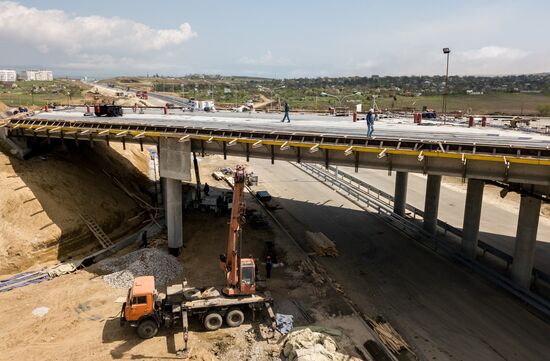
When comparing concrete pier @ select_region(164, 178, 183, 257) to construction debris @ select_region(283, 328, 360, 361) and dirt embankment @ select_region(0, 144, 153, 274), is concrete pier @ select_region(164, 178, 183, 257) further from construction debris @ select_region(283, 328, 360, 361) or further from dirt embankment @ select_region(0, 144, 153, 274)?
construction debris @ select_region(283, 328, 360, 361)

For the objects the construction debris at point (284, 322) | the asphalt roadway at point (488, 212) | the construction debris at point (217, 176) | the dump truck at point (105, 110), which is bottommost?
the construction debris at point (284, 322)

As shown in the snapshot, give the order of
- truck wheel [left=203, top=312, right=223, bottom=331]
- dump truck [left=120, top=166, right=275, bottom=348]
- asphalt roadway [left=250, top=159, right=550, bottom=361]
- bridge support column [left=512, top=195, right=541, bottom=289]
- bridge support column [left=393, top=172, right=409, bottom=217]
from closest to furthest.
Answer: asphalt roadway [left=250, top=159, right=550, bottom=361]
dump truck [left=120, top=166, right=275, bottom=348]
truck wheel [left=203, top=312, right=223, bottom=331]
bridge support column [left=512, top=195, right=541, bottom=289]
bridge support column [left=393, top=172, right=409, bottom=217]

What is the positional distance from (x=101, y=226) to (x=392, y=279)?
84.1 ft

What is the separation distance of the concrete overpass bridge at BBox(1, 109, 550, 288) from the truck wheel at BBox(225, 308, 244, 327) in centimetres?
1193

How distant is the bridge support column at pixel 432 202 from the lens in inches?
1547

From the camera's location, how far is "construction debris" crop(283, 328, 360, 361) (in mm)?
20406

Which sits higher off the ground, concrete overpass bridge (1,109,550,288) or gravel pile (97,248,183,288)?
concrete overpass bridge (1,109,550,288)

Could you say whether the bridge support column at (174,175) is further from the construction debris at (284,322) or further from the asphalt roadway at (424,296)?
the construction debris at (284,322)

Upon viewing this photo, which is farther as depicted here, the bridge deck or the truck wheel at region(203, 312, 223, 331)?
the bridge deck

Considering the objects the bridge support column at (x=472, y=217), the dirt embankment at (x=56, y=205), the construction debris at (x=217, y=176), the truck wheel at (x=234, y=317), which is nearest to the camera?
the truck wheel at (x=234, y=317)

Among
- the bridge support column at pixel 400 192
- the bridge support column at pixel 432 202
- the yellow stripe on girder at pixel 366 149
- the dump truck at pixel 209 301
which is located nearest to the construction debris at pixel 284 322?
the dump truck at pixel 209 301

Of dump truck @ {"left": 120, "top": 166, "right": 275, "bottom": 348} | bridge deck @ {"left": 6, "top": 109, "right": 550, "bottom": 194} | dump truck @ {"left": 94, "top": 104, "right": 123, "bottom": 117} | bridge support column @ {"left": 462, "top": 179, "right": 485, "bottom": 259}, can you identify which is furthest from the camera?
dump truck @ {"left": 94, "top": 104, "right": 123, "bottom": 117}

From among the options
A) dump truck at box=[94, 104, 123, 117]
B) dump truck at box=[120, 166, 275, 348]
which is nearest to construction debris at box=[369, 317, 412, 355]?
dump truck at box=[120, 166, 275, 348]

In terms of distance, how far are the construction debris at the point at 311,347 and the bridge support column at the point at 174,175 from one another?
15855 mm
